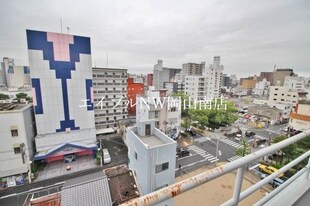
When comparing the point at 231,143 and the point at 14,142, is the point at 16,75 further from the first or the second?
the point at 231,143

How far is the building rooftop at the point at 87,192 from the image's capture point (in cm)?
658

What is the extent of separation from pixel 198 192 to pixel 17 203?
506 inches

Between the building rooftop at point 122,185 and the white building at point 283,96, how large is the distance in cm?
3619

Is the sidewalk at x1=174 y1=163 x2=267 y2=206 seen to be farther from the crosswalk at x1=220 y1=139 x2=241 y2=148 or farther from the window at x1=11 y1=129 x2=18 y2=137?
the window at x1=11 y1=129 x2=18 y2=137

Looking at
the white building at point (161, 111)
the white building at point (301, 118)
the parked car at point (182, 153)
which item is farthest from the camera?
the white building at point (161, 111)

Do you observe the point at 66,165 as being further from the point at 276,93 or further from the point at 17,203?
the point at 276,93

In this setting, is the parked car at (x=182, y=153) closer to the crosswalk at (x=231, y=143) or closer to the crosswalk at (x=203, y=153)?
the crosswalk at (x=203, y=153)

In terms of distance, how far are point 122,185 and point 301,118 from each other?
682 inches

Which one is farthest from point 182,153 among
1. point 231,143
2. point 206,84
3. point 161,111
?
point 206,84

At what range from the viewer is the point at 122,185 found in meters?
8.20

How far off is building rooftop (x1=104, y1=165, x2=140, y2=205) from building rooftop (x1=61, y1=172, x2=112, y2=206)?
516mm

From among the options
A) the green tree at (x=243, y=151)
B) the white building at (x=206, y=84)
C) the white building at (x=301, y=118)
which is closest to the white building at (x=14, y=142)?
the green tree at (x=243, y=151)

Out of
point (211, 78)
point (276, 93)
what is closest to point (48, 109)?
point (211, 78)

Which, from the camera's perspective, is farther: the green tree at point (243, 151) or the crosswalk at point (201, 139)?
the crosswalk at point (201, 139)
